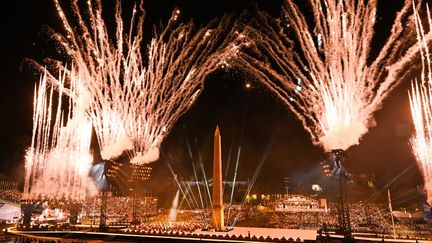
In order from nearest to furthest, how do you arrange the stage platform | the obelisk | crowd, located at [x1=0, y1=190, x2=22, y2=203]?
1. the stage platform
2. the obelisk
3. crowd, located at [x1=0, y1=190, x2=22, y2=203]

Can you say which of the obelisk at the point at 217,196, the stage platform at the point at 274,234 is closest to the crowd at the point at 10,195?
the obelisk at the point at 217,196

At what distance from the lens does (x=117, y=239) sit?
87.1 feet

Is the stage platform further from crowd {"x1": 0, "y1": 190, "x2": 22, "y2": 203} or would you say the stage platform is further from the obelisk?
crowd {"x1": 0, "y1": 190, "x2": 22, "y2": 203}

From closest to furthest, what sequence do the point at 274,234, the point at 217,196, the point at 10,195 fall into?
the point at 274,234, the point at 217,196, the point at 10,195

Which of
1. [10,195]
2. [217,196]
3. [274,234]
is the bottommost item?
[274,234]

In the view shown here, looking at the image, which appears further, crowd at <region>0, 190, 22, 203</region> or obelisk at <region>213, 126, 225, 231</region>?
crowd at <region>0, 190, 22, 203</region>

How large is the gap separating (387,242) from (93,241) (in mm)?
22362

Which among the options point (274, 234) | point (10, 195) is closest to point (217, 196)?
point (274, 234)

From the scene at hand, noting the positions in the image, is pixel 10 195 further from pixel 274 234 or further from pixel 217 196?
pixel 274 234

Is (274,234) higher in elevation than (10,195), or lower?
lower

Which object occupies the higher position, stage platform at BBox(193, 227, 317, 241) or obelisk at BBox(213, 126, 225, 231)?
obelisk at BBox(213, 126, 225, 231)

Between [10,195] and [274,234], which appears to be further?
[10,195]

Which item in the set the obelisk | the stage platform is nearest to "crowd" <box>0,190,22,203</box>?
the obelisk

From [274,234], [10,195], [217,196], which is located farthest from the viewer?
[10,195]
